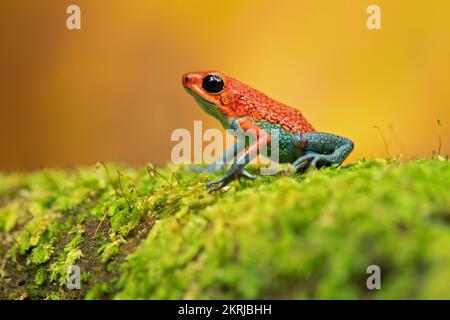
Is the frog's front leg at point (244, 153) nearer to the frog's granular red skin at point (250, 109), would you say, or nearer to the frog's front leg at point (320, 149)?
the frog's granular red skin at point (250, 109)

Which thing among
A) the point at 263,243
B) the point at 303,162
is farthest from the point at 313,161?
the point at 263,243

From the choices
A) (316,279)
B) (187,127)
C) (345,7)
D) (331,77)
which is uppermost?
(345,7)

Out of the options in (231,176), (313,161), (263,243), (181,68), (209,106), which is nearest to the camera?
(263,243)

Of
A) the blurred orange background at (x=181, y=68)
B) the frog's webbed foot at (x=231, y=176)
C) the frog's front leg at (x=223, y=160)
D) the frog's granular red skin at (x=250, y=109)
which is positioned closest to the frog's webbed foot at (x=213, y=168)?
the frog's front leg at (x=223, y=160)

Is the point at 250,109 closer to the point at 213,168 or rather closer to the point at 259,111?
the point at 259,111

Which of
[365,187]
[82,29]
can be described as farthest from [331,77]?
[365,187]
